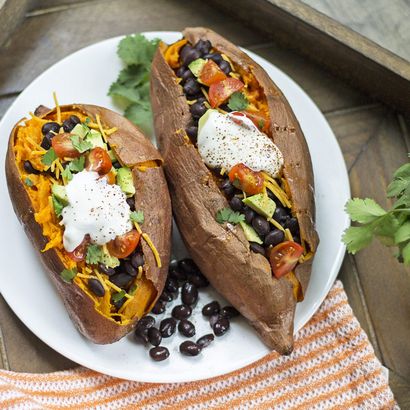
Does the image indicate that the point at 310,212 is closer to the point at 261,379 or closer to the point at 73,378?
the point at 261,379

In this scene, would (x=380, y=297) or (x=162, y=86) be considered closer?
(x=162, y=86)

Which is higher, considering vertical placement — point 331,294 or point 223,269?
point 223,269

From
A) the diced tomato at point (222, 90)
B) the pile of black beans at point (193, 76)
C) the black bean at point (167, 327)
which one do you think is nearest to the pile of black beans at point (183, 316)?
the black bean at point (167, 327)

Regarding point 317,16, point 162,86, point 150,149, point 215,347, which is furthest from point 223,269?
point 317,16

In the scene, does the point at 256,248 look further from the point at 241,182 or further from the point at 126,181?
the point at 126,181

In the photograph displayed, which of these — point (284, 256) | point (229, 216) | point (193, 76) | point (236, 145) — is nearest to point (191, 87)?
point (193, 76)
